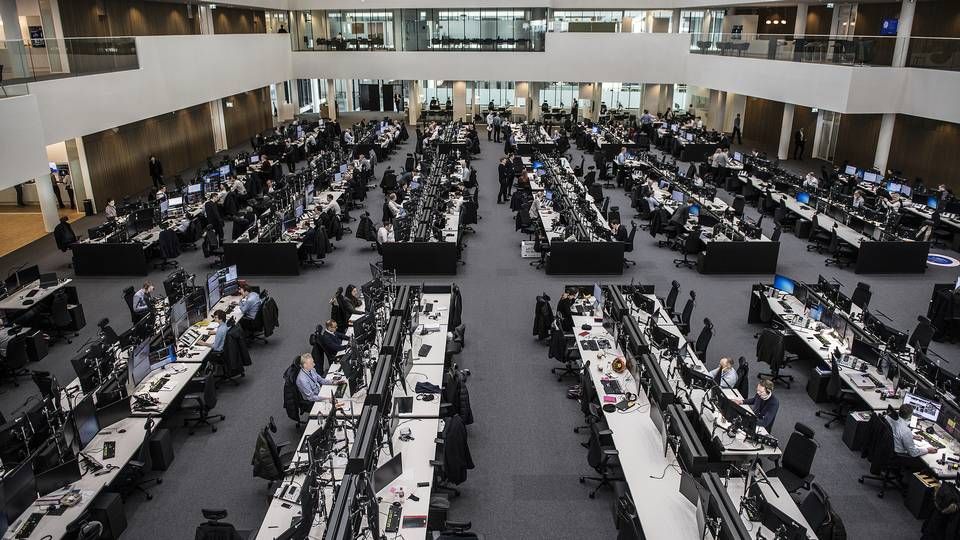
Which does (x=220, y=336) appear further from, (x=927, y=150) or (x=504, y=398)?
(x=927, y=150)

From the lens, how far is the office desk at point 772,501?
6688 millimetres

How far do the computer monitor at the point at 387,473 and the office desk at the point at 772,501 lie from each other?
11.5ft

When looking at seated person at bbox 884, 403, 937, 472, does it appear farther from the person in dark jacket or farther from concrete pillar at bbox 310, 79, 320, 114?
concrete pillar at bbox 310, 79, 320, 114

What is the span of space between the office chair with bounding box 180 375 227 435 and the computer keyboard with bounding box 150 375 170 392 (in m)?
0.31

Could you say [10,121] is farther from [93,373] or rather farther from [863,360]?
[863,360]

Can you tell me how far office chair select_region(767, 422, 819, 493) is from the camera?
7.56 meters

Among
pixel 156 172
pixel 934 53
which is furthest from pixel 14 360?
pixel 934 53

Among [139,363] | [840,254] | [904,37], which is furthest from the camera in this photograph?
[904,37]

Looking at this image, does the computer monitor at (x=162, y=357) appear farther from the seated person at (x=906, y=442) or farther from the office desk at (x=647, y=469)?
the seated person at (x=906, y=442)

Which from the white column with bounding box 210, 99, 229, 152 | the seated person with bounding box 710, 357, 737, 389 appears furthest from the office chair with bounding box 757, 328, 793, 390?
the white column with bounding box 210, 99, 229, 152

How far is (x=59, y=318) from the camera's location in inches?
477

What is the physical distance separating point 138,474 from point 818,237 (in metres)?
15.7

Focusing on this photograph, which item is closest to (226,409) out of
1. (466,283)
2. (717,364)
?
(466,283)

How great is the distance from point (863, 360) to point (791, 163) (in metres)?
19.7
